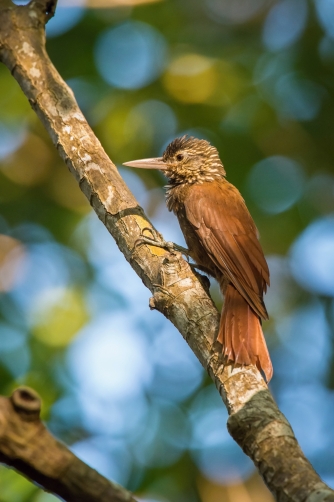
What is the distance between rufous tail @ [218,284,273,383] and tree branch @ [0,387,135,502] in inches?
42.3

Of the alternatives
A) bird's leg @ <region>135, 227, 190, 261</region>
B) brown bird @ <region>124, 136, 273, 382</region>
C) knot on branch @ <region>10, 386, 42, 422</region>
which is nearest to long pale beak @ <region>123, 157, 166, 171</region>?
brown bird @ <region>124, 136, 273, 382</region>

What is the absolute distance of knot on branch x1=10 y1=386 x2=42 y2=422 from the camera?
1429mm

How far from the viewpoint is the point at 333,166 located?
5312 mm

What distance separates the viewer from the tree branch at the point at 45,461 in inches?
53.5

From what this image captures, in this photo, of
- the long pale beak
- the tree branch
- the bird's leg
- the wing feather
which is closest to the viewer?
the tree branch

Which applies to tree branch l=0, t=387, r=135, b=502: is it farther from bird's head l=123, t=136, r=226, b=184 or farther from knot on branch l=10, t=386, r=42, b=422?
bird's head l=123, t=136, r=226, b=184

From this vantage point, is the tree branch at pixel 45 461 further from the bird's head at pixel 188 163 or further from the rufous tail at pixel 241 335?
the bird's head at pixel 188 163

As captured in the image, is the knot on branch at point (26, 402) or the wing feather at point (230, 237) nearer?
the knot on branch at point (26, 402)

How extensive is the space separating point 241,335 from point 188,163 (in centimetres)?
197

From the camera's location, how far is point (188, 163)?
4434 millimetres

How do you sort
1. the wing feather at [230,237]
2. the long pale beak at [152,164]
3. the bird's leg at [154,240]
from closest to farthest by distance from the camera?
the bird's leg at [154,240] → the wing feather at [230,237] → the long pale beak at [152,164]

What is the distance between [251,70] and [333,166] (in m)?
1.01

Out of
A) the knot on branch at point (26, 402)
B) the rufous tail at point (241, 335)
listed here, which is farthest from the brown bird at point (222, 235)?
the knot on branch at point (26, 402)

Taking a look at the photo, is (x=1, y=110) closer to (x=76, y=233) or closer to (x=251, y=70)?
(x=76, y=233)
